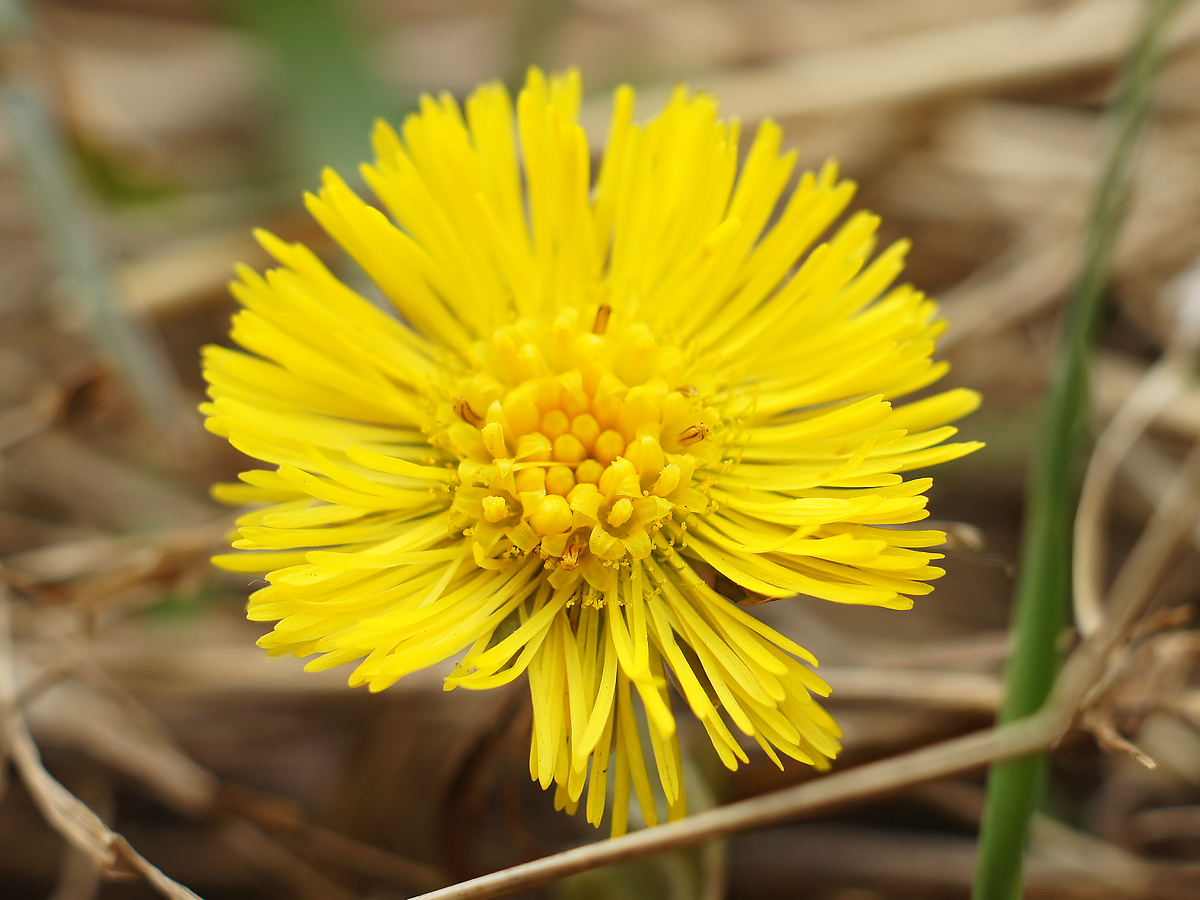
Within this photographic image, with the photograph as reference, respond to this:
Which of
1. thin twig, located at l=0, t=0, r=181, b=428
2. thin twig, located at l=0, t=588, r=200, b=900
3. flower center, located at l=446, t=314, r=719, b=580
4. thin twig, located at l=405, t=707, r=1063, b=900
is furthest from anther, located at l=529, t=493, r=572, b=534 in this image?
thin twig, located at l=0, t=0, r=181, b=428

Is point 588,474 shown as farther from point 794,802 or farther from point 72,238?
point 72,238

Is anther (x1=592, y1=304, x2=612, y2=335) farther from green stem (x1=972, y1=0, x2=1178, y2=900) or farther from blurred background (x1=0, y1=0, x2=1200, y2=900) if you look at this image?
green stem (x1=972, y1=0, x2=1178, y2=900)

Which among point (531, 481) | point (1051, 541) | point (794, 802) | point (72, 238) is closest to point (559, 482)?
point (531, 481)

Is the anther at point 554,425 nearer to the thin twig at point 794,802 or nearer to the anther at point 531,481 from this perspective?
the anther at point 531,481

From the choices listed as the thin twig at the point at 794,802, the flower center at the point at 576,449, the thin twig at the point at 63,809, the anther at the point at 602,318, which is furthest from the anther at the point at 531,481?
the thin twig at the point at 63,809

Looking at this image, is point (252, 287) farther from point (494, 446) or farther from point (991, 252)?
point (991, 252)

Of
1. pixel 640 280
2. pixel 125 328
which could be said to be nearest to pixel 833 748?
pixel 640 280
